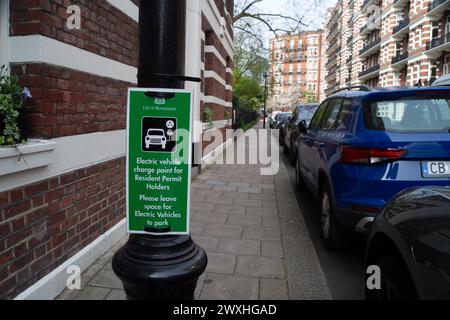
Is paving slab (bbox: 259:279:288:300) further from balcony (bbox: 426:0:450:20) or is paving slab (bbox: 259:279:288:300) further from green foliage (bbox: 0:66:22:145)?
balcony (bbox: 426:0:450:20)

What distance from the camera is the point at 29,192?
111 inches

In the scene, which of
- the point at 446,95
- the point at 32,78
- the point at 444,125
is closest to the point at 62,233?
the point at 32,78

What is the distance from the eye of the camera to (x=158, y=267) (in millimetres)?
1847

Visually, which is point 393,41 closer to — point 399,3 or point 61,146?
point 399,3

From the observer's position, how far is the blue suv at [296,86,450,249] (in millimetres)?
3586

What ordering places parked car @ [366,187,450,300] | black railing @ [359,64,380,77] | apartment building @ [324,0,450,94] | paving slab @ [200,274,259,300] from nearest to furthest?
parked car @ [366,187,450,300]
paving slab @ [200,274,259,300]
apartment building @ [324,0,450,94]
black railing @ [359,64,380,77]

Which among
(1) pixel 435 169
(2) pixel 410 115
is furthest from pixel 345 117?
(1) pixel 435 169

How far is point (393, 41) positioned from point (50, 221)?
4864 cm

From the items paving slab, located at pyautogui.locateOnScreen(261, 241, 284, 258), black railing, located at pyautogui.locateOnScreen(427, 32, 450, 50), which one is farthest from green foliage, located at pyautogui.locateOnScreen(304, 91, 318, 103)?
paving slab, located at pyautogui.locateOnScreen(261, 241, 284, 258)

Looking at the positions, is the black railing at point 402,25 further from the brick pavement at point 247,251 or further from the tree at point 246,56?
the brick pavement at point 247,251

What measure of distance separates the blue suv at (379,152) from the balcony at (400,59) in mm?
41370

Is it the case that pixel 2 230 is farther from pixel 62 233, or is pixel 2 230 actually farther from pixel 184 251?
pixel 184 251

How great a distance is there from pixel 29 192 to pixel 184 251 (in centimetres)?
147

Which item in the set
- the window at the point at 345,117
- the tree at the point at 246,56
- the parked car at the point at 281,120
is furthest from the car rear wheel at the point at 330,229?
the tree at the point at 246,56
